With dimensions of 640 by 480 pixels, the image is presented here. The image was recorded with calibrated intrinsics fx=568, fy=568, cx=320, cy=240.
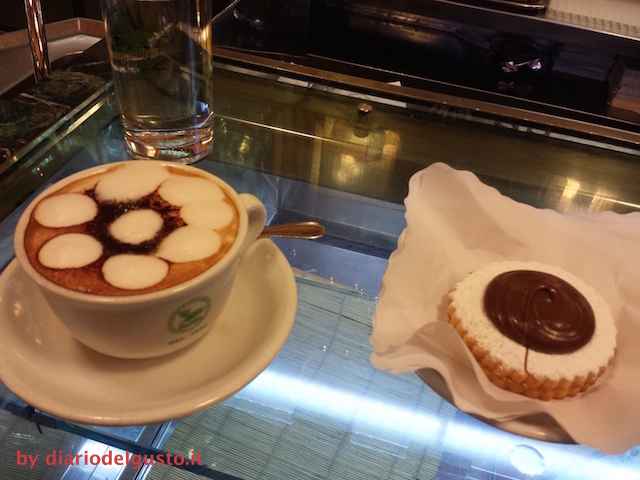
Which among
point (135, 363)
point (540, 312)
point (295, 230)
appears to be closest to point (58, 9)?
point (295, 230)

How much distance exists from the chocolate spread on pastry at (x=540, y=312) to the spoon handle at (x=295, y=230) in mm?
200

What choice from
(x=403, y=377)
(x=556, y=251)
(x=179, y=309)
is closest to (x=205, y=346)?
(x=179, y=309)

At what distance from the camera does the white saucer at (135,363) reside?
42 cm

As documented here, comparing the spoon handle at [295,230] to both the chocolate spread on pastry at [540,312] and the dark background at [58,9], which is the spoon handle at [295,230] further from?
the dark background at [58,9]

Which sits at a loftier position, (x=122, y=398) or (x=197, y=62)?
(x=197, y=62)

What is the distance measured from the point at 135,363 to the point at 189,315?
76 millimetres

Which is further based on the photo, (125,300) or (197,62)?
(197,62)

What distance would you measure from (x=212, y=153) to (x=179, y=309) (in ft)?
1.29

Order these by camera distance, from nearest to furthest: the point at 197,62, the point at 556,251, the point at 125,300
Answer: the point at 125,300 → the point at 556,251 → the point at 197,62

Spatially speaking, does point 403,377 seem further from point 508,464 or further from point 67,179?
point 67,179

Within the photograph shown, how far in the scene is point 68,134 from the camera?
795 millimetres

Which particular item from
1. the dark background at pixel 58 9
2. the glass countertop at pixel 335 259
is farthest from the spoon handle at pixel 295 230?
the dark background at pixel 58 9

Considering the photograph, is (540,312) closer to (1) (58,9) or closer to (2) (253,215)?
(2) (253,215)

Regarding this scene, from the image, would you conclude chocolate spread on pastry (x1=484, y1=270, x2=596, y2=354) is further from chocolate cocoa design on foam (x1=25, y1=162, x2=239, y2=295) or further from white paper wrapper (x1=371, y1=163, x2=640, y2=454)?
chocolate cocoa design on foam (x1=25, y1=162, x2=239, y2=295)
